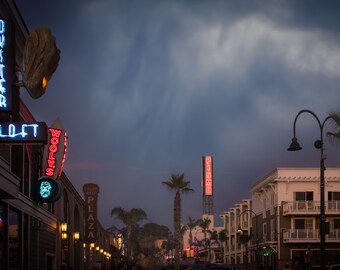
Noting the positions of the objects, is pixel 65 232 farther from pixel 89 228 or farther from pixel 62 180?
pixel 89 228

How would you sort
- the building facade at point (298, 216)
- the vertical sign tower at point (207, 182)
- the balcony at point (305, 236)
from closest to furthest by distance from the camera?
the balcony at point (305, 236) → the building facade at point (298, 216) → the vertical sign tower at point (207, 182)

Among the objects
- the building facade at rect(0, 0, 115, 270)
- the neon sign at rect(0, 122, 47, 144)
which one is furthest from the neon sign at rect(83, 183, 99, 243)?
the neon sign at rect(0, 122, 47, 144)

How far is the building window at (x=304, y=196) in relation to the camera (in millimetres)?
72562

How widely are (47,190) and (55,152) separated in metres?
2.17

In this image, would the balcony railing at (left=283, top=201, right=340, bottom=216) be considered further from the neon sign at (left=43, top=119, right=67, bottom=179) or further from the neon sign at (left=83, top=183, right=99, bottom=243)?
the neon sign at (left=43, top=119, right=67, bottom=179)

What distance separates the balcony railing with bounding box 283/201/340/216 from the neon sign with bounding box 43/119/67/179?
151 feet

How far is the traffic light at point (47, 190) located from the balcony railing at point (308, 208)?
4747cm

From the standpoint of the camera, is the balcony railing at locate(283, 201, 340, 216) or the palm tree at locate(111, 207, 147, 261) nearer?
the balcony railing at locate(283, 201, 340, 216)

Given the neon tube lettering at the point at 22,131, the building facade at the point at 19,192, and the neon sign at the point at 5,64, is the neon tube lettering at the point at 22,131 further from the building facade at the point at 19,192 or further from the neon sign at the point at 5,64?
the neon sign at the point at 5,64

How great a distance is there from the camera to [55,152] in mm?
28516

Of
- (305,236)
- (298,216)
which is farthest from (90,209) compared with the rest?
(298,216)

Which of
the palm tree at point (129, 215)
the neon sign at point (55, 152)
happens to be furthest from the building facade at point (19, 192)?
the palm tree at point (129, 215)

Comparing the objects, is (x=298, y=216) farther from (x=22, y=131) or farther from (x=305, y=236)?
(x=22, y=131)

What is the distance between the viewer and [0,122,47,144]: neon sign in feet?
48.9
